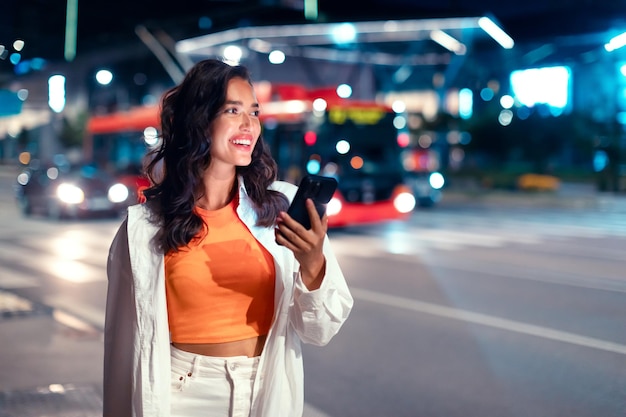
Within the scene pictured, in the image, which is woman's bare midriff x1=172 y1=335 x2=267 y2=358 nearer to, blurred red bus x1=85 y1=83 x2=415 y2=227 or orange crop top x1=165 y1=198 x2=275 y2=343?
orange crop top x1=165 y1=198 x2=275 y2=343

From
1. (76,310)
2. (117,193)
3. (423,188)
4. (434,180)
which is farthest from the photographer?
(434,180)

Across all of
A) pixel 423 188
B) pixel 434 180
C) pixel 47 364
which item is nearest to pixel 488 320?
pixel 47 364

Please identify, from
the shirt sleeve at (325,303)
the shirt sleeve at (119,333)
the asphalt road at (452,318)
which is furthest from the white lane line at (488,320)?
the shirt sleeve at (119,333)

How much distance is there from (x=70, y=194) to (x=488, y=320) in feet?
48.9

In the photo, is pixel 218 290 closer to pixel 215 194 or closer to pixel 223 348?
pixel 223 348

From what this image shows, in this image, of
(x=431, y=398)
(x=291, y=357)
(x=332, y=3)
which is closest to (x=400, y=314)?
(x=431, y=398)

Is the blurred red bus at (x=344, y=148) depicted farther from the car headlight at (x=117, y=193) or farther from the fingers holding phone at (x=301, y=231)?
the fingers holding phone at (x=301, y=231)

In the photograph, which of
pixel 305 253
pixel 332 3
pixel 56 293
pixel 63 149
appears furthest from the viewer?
pixel 63 149

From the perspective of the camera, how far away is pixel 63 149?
7350cm

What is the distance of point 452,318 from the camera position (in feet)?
27.1

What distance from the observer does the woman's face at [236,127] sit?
2.60 meters

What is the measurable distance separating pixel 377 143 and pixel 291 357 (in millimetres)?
15711

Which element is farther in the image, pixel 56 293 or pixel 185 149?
pixel 56 293

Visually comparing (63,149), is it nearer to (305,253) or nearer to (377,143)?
(377,143)
